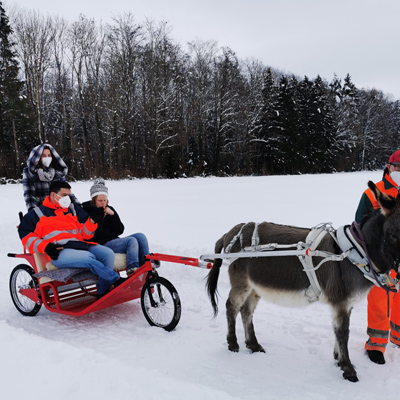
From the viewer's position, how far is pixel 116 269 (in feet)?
16.3

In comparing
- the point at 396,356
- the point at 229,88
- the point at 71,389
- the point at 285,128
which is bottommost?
the point at 396,356

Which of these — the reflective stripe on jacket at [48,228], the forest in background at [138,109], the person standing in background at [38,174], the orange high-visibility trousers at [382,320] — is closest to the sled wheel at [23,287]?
the reflective stripe on jacket at [48,228]

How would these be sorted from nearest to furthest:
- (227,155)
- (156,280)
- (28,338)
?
(28,338) → (156,280) → (227,155)

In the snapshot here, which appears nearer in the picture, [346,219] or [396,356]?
[396,356]

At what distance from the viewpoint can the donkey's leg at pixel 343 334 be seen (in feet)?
10.6

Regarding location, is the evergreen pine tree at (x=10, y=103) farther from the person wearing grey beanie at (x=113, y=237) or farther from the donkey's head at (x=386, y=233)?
the donkey's head at (x=386, y=233)

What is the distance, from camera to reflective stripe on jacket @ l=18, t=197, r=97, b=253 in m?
4.55

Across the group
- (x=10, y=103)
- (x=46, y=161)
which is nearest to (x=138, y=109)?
(x=10, y=103)

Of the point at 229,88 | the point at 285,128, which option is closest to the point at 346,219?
the point at 229,88

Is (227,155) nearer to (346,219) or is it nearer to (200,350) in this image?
(346,219)

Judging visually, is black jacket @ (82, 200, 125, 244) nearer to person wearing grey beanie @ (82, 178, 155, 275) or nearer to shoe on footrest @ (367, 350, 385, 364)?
person wearing grey beanie @ (82, 178, 155, 275)

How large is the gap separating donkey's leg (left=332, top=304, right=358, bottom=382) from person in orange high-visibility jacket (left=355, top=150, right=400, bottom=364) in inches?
18.7

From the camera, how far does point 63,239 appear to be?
4.68 metres

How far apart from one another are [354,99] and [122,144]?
36.0 metres
